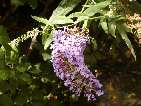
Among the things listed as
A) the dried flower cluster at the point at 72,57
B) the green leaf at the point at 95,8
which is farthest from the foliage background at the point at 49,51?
the dried flower cluster at the point at 72,57

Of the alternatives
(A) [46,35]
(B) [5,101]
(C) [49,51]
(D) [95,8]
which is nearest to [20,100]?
(B) [5,101]

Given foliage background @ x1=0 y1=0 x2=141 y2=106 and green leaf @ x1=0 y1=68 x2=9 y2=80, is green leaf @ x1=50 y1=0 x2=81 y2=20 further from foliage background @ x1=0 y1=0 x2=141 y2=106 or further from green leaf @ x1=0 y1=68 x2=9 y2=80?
green leaf @ x1=0 y1=68 x2=9 y2=80

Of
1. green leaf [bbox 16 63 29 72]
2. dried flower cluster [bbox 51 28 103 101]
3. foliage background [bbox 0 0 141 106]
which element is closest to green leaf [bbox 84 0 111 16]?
foliage background [bbox 0 0 141 106]

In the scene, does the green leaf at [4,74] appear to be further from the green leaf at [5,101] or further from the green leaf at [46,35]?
the green leaf at [46,35]

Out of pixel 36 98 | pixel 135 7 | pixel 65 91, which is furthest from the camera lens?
pixel 65 91

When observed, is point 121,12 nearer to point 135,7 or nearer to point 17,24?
point 135,7

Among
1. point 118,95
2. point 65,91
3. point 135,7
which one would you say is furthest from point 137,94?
point 135,7
